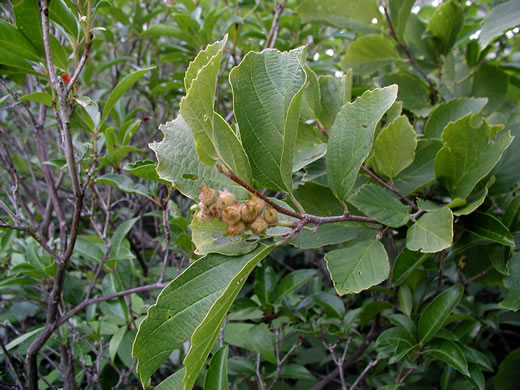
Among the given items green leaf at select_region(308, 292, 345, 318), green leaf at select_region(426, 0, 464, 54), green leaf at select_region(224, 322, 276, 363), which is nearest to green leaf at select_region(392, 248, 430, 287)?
green leaf at select_region(308, 292, 345, 318)

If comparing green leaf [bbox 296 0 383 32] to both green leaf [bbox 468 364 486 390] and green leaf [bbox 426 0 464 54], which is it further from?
green leaf [bbox 468 364 486 390]

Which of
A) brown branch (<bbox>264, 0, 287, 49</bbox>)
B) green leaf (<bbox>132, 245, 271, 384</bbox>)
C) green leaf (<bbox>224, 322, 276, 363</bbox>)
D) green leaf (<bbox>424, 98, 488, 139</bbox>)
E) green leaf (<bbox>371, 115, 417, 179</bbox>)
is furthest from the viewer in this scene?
brown branch (<bbox>264, 0, 287, 49</bbox>)

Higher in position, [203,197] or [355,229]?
[203,197]

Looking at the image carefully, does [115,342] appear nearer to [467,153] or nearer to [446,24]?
[467,153]

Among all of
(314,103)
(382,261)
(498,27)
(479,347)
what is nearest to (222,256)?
(382,261)

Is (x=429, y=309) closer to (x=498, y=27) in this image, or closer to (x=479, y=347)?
(x=479, y=347)
